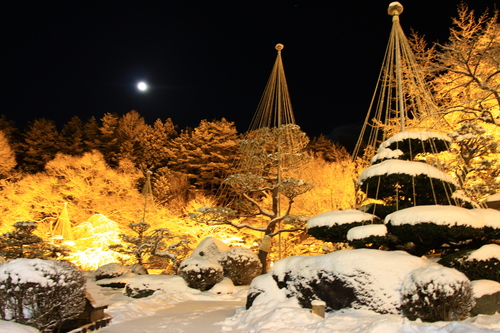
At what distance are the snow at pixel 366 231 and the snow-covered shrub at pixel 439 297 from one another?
1.40m

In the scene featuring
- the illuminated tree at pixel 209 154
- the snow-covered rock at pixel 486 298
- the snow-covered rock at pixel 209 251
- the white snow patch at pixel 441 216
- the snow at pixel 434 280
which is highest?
the illuminated tree at pixel 209 154

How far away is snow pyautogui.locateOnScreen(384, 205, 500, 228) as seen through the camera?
5.81 meters

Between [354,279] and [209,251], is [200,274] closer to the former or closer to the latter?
[209,251]

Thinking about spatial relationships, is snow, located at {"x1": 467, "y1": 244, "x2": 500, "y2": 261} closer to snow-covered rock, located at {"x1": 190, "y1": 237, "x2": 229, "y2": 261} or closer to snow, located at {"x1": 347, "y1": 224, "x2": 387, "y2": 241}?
snow, located at {"x1": 347, "y1": 224, "x2": 387, "y2": 241}

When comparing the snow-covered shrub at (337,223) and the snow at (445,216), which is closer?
the snow at (445,216)

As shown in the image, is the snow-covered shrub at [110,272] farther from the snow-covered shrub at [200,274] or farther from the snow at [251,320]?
the snow at [251,320]

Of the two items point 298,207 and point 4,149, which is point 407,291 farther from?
point 4,149

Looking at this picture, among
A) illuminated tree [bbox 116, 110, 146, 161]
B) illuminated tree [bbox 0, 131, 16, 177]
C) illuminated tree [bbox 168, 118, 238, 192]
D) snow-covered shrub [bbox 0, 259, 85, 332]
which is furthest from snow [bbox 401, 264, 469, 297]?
illuminated tree [bbox 0, 131, 16, 177]

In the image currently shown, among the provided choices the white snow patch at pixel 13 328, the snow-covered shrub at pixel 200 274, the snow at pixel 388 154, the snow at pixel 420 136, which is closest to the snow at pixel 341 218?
the snow at pixel 388 154

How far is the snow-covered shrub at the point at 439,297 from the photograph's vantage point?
4.82 metres

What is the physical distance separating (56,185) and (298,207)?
58.4ft

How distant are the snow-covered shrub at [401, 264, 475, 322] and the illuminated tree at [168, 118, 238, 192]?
21175 millimetres

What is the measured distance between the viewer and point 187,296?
1046cm

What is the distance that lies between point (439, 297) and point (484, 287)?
3.96 feet
